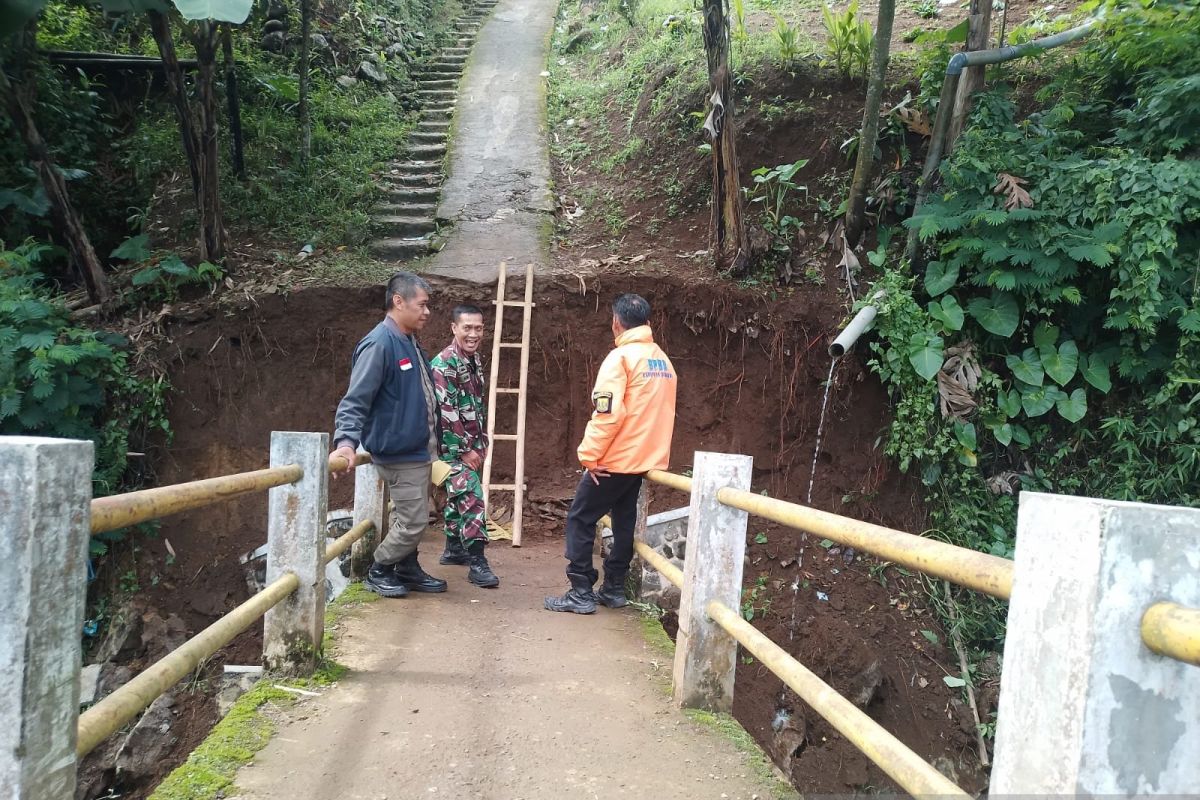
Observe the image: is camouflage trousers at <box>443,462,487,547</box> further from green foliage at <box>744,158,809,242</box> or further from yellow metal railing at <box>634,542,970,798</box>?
green foliage at <box>744,158,809,242</box>

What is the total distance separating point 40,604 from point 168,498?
724 mm

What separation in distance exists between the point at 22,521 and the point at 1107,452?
309 inches

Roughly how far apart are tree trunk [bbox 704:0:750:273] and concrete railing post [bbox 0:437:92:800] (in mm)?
7239

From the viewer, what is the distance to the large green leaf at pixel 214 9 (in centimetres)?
565

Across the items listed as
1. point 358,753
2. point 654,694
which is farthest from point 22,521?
point 654,694

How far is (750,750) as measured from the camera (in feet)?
9.86

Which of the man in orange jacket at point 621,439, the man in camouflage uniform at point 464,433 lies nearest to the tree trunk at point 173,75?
the man in camouflage uniform at point 464,433

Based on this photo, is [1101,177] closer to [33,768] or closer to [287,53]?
[33,768]

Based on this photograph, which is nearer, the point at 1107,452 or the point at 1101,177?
the point at 1101,177

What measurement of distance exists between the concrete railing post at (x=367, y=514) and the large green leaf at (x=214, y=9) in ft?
10.8

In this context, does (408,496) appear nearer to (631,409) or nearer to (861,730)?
(631,409)

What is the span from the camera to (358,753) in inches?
112

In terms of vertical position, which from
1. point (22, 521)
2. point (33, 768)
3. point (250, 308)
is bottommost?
point (33, 768)

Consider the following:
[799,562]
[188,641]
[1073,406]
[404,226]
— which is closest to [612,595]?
[188,641]
